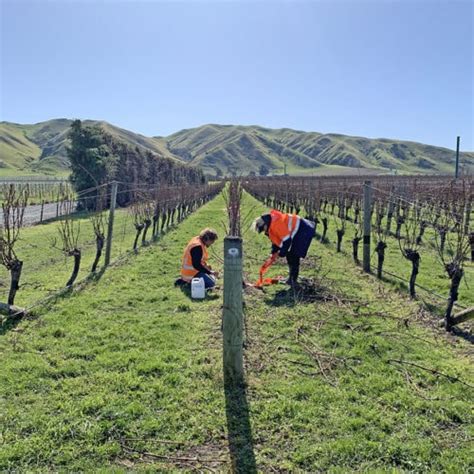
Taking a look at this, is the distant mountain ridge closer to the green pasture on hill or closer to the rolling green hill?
the rolling green hill

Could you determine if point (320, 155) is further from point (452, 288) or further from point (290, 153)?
point (452, 288)

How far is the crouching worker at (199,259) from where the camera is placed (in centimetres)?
684

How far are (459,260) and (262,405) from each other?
3.70 metres

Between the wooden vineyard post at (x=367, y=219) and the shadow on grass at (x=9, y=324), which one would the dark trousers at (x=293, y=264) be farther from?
the shadow on grass at (x=9, y=324)

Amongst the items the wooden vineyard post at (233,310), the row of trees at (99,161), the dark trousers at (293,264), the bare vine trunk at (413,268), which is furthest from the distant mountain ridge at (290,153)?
the wooden vineyard post at (233,310)

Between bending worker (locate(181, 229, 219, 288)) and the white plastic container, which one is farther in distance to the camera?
bending worker (locate(181, 229, 219, 288))

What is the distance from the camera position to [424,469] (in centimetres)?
257

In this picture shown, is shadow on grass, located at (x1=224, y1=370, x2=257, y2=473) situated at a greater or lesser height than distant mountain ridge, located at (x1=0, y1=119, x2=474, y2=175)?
lesser

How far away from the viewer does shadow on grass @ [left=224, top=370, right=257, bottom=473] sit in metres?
2.64

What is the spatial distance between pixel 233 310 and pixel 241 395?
753 millimetres

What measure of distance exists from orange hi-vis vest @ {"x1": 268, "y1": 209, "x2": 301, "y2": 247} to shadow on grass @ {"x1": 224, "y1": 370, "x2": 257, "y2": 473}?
3392 mm

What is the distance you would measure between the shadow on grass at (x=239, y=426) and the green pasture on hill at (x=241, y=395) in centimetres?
1

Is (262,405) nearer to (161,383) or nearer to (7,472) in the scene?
(161,383)

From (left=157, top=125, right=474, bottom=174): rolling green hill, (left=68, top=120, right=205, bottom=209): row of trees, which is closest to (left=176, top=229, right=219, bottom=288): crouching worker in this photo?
(left=68, top=120, right=205, bottom=209): row of trees
